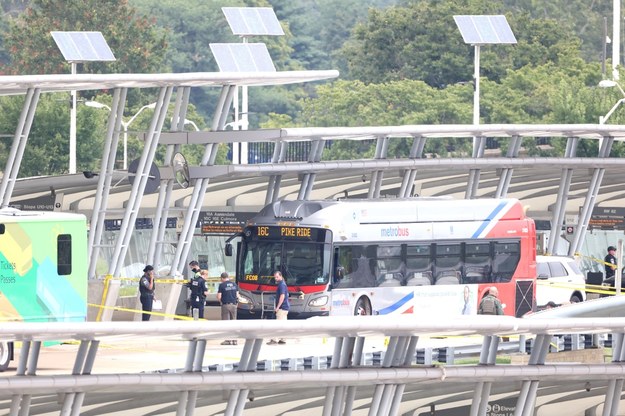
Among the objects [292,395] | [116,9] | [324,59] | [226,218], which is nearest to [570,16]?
[324,59]

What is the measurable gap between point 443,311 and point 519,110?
50119 mm

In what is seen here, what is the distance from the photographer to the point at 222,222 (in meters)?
39.8

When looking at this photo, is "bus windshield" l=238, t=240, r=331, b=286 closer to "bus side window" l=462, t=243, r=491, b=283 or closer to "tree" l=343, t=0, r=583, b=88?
"bus side window" l=462, t=243, r=491, b=283

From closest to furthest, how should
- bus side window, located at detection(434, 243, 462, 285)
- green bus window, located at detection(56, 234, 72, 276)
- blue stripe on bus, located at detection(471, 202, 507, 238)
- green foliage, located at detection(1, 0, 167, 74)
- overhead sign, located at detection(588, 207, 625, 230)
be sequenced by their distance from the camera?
green bus window, located at detection(56, 234, 72, 276) < bus side window, located at detection(434, 243, 462, 285) < blue stripe on bus, located at detection(471, 202, 507, 238) < overhead sign, located at detection(588, 207, 625, 230) < green foliage, located at detection(1, 0, 167, 74)

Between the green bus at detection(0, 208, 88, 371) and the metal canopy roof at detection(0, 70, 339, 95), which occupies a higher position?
the metal canopy roof at detection(0, 70, 339, 95)

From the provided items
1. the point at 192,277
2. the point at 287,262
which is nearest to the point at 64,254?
the point at 192,277

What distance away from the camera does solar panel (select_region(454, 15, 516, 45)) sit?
54.6m

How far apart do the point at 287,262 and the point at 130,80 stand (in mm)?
5639

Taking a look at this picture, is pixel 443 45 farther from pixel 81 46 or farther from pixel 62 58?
pixel 81 46

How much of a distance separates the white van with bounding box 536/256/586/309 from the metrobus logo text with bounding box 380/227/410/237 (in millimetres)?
4793

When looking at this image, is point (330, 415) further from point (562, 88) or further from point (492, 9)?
point (492, 9)

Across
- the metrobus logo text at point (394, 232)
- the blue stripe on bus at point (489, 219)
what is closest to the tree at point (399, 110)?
the blue stripe on bus at point (489, 219)

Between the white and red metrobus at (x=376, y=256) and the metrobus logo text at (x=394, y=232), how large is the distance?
2 centimetres

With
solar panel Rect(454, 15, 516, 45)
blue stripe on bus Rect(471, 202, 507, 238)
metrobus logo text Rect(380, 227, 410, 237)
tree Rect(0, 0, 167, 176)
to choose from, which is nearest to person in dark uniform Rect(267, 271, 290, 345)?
metrobus logo text Rect(380, 227, 410, 237)
